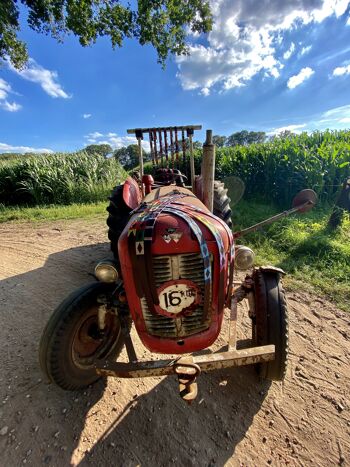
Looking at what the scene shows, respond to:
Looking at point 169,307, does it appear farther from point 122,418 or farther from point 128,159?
point 128,159

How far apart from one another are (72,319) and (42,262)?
266 cm

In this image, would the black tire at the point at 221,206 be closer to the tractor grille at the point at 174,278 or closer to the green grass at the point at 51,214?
the tractor grille at the point at 174,278

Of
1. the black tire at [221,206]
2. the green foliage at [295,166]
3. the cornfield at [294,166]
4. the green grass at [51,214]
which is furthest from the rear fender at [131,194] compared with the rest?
the green foliage at [295,166]

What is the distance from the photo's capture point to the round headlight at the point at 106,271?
182 cm

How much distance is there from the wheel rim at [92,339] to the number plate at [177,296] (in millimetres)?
636

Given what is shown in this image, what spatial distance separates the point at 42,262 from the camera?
413cm

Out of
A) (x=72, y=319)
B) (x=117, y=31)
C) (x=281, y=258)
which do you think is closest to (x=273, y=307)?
(x=72, y=319)

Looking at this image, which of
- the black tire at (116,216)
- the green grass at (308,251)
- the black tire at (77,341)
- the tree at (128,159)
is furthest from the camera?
the tree at (128,159)

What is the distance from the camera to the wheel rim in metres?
1.96

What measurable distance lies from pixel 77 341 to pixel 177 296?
0.99 meters

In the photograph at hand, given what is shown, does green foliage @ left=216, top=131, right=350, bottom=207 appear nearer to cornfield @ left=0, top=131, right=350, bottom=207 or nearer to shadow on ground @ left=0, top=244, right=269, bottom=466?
cornfield @ left=0, top=131, right=350, bottom=207

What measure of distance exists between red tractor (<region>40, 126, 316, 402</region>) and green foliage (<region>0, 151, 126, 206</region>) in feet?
24.4

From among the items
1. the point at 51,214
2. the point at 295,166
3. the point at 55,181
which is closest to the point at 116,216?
the point at 51,214

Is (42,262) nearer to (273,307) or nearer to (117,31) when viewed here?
(273,307)
